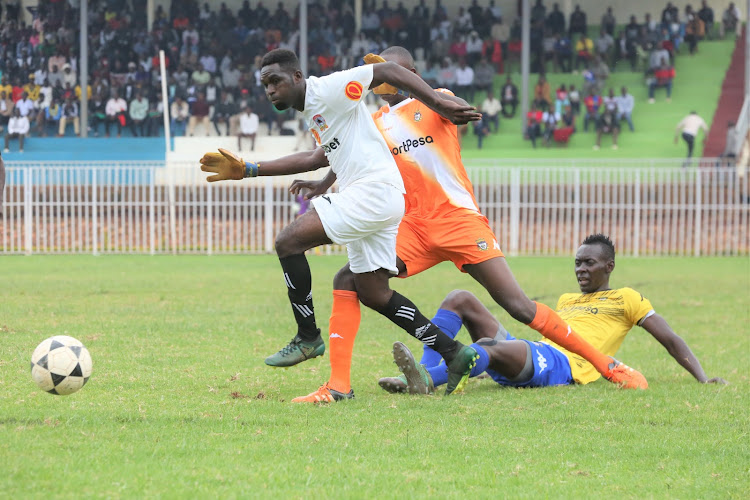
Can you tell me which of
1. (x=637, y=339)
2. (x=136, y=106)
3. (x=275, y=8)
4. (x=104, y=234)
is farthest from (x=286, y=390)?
(x=275, y=8)

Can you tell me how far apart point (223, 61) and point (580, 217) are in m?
13.5

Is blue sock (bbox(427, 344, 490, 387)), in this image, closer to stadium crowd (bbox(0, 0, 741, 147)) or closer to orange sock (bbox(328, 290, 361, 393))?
orange sock (bbox(328, 290, 361, 393))

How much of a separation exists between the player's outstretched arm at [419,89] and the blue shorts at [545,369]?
1641 mm

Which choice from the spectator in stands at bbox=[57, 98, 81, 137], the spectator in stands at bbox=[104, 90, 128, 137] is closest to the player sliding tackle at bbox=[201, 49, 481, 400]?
the spectator in stands at bbox=[104, 90, 128, 137]

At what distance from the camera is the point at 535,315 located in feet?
20.9

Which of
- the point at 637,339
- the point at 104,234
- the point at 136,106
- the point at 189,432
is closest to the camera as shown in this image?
the point at 189,432

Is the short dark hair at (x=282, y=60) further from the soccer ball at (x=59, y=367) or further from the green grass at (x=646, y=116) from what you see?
the green grass at (x=646, y=116)

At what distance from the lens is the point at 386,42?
107 ft

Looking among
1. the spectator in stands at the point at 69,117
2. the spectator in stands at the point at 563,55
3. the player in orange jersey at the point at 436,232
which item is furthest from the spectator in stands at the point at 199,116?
the player in orange jersey at the point at 436,232

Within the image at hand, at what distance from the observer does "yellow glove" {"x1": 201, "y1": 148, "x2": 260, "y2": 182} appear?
603 cm

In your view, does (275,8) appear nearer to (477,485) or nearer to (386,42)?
(386,42)

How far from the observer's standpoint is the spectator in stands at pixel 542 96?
30.4 metres

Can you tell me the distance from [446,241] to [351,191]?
0.90 meters

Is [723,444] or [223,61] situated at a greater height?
[223,61]
